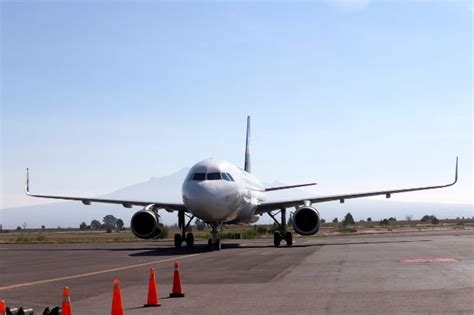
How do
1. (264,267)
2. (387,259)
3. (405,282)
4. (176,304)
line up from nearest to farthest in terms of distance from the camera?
(176,304), (405,282), (264,267), (387,259)

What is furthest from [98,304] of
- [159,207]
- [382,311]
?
[159,207]

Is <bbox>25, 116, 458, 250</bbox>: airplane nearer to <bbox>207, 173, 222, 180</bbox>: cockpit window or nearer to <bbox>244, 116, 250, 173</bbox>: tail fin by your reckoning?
<bbox>207, 173, 222, 180</bbox>: cockpit window

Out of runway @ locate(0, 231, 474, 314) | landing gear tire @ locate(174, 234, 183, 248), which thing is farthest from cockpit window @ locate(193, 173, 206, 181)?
runway @ locate(0, 231, 474, 314)

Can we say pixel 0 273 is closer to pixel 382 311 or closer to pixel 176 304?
pixel 176 304

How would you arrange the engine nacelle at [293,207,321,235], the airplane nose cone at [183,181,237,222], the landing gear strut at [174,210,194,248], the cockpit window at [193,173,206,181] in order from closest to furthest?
1. the airplane nose cone at [183,181,237,222]
2. the cockpit window at [193,173,206,181]
3. the engine nacelle at [293,207,321,235]
4. the landing gear strut at [174,210,194,248]

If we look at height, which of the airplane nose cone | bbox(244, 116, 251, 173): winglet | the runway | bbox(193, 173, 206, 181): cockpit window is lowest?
the runway

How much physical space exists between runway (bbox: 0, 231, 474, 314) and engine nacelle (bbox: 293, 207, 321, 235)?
29.2 ft

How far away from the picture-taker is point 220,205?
3144 centimetres

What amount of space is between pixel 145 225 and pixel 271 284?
1974 cm

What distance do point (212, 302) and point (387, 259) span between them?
11.4 meters

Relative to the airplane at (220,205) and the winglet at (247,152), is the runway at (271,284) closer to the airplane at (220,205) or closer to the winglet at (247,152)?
the airplane at (220,205)

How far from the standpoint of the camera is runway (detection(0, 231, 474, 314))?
12.0 metres

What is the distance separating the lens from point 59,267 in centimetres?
2334

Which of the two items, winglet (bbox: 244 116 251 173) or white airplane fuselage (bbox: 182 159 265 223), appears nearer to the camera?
white airplane fuselage (bbox: 182 159 265 223)
